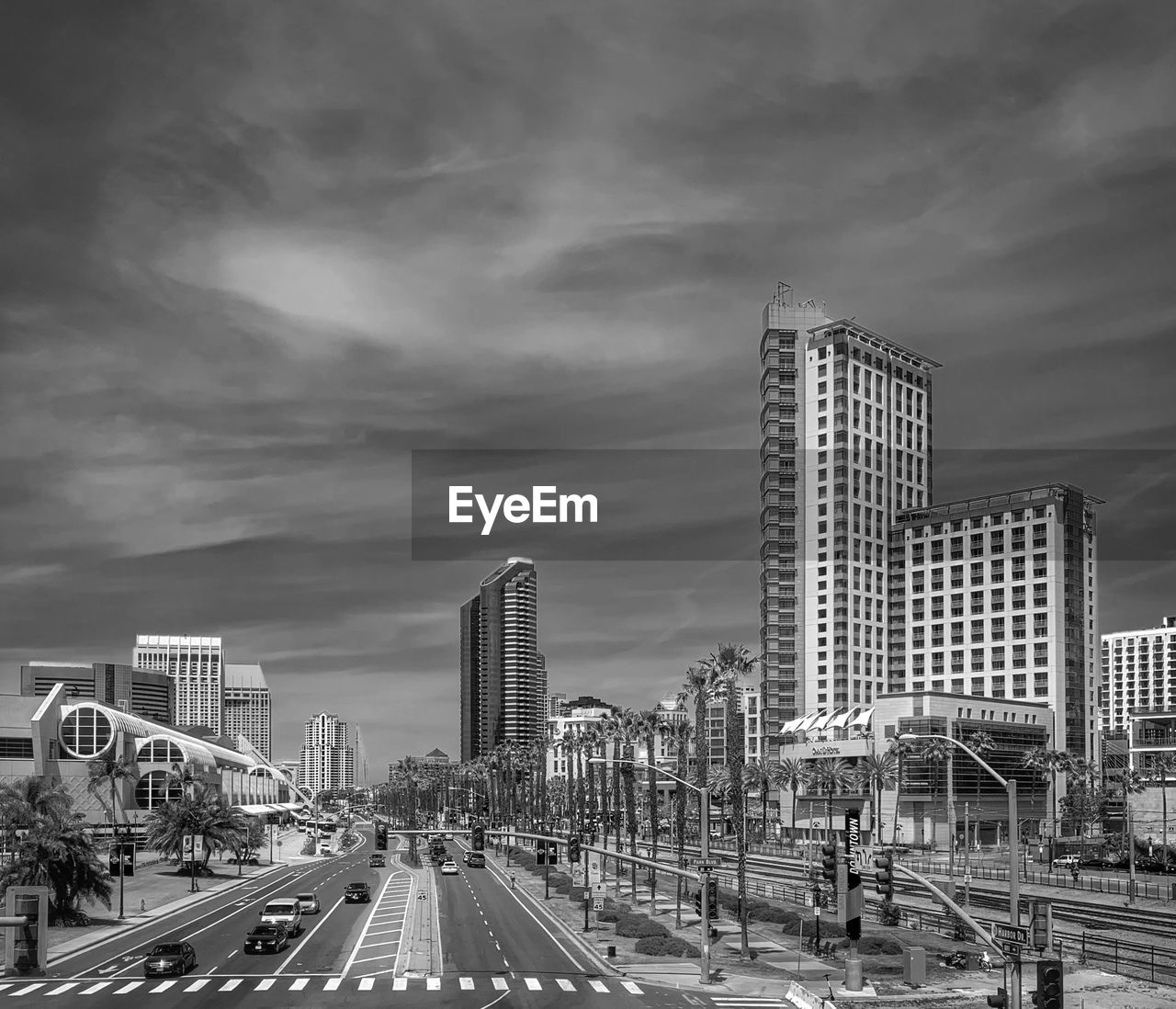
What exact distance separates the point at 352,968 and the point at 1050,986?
47679mm

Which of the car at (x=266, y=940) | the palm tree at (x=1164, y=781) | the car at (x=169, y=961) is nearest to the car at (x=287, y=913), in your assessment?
the car at (x=266, y=940)

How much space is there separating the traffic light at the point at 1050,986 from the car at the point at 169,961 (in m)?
48.5

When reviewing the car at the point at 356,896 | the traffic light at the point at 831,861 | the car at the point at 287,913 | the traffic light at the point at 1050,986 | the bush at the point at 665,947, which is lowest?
the car at the point at 356,896

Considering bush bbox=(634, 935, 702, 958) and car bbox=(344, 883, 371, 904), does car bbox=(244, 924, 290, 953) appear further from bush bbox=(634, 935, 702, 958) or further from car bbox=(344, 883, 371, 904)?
car bbox=(344, 883, 371, 904)

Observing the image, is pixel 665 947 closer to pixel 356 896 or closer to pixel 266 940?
pixel 266 940

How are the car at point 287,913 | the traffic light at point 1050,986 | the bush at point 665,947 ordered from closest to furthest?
the traffic light at point 1050,986 → the bush at point 665,947 → the car at point 287,913

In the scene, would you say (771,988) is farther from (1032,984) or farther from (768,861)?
(768,861)

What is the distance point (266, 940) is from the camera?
7988 cm

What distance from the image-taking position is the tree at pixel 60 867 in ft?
307

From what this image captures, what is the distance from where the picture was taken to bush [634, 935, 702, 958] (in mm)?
81625

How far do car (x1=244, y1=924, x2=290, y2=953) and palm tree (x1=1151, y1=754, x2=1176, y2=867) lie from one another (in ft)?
290

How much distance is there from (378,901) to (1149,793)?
3434 inches

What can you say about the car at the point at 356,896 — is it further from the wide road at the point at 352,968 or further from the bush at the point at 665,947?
the bush at the point at 665,947

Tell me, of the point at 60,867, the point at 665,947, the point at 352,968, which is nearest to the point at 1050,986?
the point at 352,968
